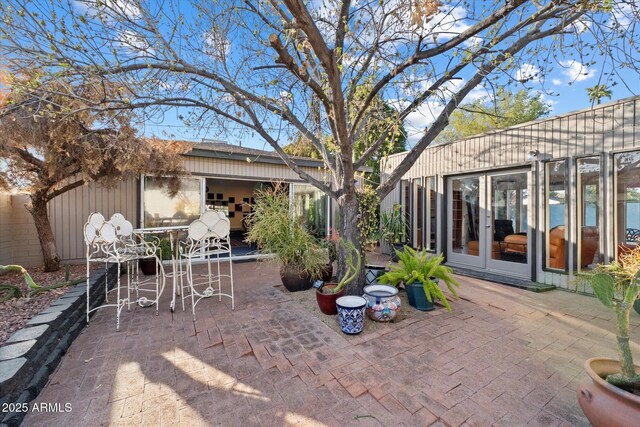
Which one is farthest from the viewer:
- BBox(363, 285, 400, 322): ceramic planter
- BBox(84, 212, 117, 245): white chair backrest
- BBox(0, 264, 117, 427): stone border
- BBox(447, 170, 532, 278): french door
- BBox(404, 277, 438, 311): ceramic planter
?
BBox(447, 170, 532, 278): french door

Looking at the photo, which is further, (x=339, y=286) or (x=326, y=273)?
(x=326, y=273)

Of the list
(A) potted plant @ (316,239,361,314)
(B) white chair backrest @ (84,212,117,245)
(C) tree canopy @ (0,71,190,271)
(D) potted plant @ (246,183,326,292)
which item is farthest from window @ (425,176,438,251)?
(B) white chair backrest @ (84,212,117,245)

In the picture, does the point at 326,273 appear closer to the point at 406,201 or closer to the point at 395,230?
the point at 395,230

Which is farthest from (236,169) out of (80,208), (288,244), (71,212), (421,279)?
(421,279)

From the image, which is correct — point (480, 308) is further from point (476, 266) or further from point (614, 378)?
point (476, 266)

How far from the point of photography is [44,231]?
4633mm

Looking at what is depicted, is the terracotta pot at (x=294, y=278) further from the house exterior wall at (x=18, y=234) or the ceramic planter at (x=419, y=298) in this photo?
the house exterior wall at (x=18, y=234)

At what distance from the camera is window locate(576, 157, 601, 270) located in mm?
4301

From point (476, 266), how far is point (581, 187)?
228 cm

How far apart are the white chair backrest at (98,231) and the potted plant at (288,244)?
1.77 meters

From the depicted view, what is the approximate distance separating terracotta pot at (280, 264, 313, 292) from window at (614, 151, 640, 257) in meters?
4.70

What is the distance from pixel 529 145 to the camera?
4.99 m

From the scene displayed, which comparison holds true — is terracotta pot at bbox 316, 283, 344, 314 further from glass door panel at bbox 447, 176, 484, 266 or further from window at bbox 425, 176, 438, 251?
window at bbox 425, 176, 438, 251

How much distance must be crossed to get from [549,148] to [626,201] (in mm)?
1308
